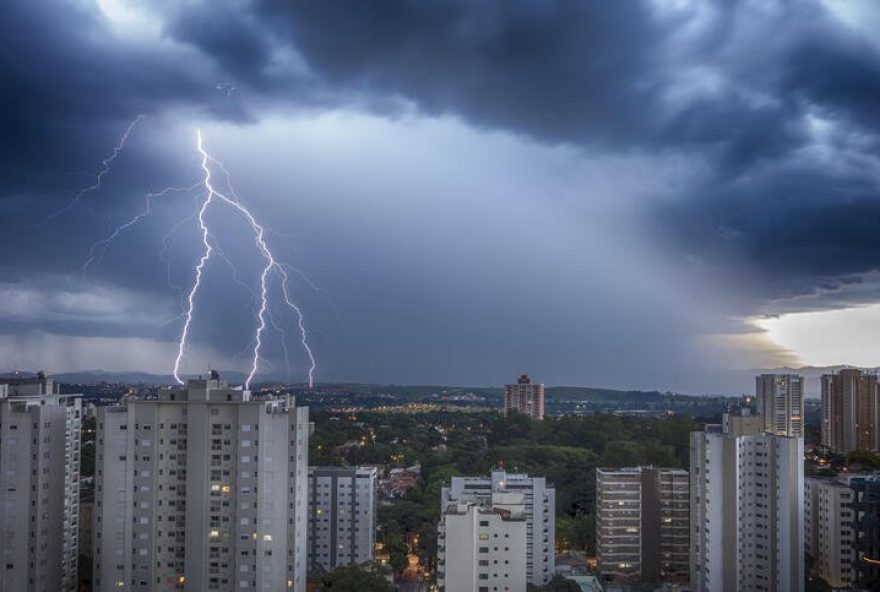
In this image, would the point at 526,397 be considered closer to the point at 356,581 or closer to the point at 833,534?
the point at 833,534

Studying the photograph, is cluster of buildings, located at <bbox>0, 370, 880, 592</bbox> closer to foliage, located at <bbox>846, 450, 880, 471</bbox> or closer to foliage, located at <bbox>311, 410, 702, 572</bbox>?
foliage, located at <bbox>311, 410, 702, 572</bbox>

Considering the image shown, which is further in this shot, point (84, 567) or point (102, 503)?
point (84, 567)

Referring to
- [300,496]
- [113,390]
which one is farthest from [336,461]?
[300,496]

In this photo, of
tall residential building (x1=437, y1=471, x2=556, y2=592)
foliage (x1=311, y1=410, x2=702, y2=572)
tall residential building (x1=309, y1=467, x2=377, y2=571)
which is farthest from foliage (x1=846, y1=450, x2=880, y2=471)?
tall residential building (x1=309, y1=467, x2=377, y2=571)

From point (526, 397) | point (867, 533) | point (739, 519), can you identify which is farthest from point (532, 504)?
point (526, 397)

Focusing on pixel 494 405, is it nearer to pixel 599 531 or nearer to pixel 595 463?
pixel 595 463
